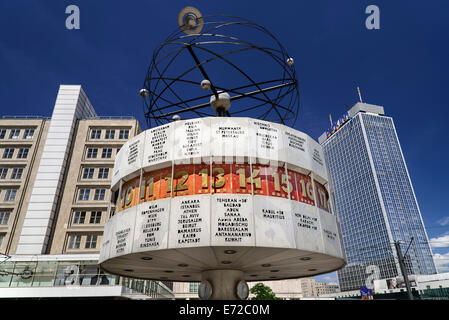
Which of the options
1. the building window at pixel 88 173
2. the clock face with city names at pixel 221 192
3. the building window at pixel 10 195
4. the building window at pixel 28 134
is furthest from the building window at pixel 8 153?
the clock face with city names at pixel 221 192

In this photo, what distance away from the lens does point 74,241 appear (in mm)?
49094

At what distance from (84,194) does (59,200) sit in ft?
15.8

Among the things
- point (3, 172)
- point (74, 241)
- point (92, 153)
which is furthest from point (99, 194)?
point (3, 172)

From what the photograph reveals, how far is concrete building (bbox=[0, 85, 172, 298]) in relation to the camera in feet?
133

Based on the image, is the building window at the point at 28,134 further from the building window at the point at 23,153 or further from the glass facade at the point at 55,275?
the glass facade at the point at 55,275

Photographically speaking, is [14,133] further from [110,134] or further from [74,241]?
[74,241]

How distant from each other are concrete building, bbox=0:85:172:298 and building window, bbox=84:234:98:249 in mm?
167

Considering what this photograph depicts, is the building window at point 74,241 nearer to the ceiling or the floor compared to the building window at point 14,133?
nearer to the floor

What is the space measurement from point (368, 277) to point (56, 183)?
183622mm

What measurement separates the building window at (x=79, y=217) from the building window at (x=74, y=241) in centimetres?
266

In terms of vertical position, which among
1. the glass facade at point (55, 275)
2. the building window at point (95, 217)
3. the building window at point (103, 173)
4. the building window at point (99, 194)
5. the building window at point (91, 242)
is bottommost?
the glass facade at point (55, 275)

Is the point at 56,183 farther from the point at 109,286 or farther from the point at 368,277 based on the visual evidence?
the point at 368,277

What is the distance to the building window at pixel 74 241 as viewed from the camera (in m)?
48.7
